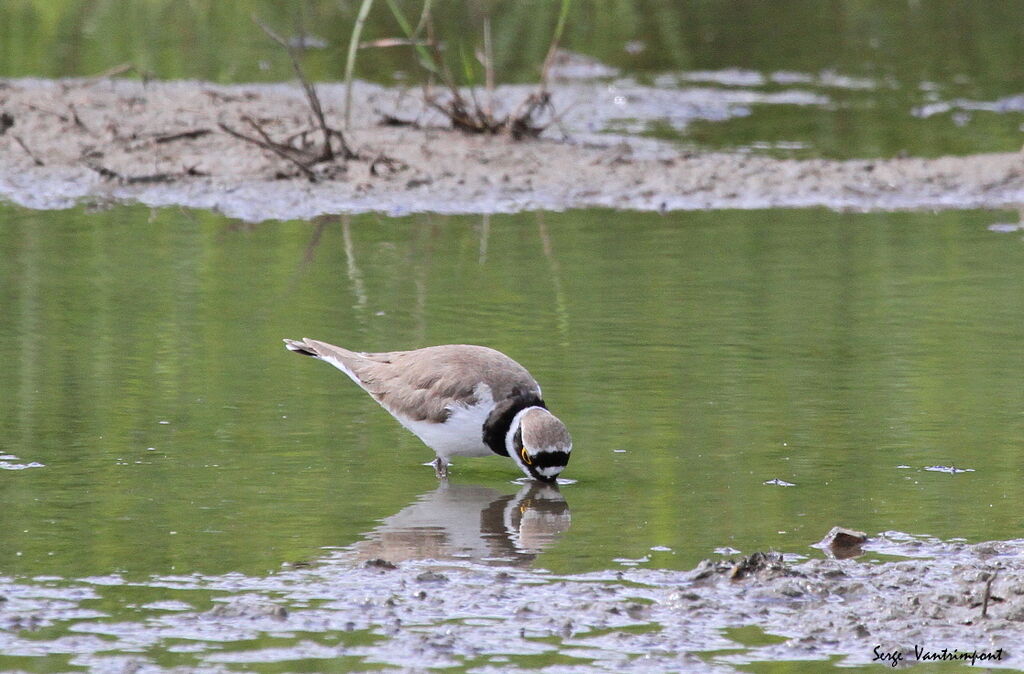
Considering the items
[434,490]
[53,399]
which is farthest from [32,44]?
[434,490]

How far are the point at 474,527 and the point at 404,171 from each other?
6.86 metres

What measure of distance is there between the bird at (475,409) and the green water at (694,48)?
742 cm

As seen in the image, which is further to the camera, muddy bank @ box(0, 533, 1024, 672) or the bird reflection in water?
the bird reflection in water

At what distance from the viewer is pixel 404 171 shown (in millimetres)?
12734

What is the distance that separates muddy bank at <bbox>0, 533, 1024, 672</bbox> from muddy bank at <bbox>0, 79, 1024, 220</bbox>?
269 inches

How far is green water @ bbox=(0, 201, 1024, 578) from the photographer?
604 centimetres

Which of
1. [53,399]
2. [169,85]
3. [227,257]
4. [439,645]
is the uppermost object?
[169,85]

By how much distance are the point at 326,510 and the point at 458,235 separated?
527 centimetres

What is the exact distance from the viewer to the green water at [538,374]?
6035 mm

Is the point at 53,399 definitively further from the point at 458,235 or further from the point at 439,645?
the point at 458,235

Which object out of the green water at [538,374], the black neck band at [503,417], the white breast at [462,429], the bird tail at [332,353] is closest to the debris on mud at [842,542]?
the green water at [538,374]

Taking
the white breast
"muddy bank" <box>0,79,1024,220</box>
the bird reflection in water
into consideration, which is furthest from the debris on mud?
"muddy bank" <box>0,79,1024,220</box>

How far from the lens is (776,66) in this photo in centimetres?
1812

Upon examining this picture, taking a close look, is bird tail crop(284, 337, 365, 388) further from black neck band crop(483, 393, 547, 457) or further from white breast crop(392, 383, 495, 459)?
black neck band crop(483, 393, 547, 457)
